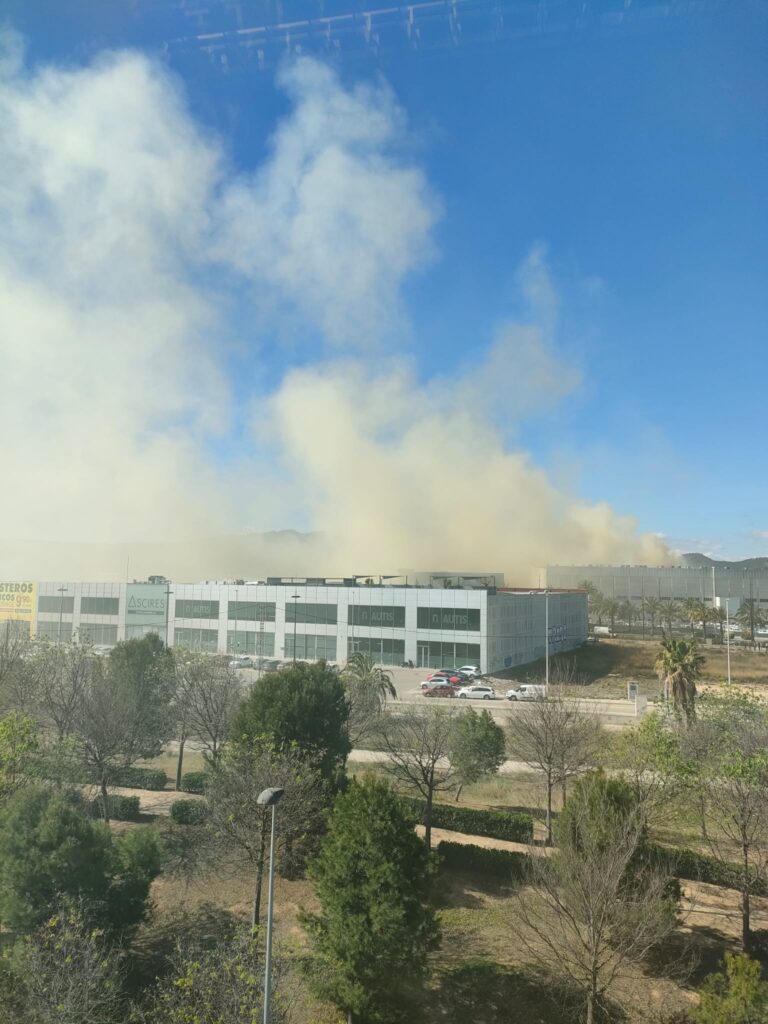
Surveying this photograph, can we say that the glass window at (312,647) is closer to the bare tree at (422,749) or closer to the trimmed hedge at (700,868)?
the bare tree at (422,749)

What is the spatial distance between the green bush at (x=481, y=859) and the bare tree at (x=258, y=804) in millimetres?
4012

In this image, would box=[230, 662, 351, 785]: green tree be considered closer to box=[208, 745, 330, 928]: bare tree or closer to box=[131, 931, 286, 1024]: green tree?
box=[208, 745, 330, 928]: bare tree

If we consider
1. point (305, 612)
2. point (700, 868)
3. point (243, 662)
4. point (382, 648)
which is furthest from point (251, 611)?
point (700, 868)

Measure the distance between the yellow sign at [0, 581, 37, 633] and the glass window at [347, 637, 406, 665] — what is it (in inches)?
1227

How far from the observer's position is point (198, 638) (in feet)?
178

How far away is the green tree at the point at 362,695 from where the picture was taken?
23.2m

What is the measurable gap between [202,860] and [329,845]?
5256mm

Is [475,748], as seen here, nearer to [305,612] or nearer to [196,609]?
[305,612]

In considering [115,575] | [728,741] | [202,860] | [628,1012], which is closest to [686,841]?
[728,741]

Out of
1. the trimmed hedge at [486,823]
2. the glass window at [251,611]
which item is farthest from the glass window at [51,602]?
the trimmed hedge at [486,823]

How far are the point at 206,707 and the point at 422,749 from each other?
773cm

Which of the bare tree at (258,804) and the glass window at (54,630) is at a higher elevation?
the glass window at (54,630)

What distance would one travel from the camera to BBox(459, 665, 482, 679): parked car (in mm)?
43625

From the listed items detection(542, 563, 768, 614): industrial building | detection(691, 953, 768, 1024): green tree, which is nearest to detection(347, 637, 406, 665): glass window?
detection(691, 953, 768, 1024): green tree
